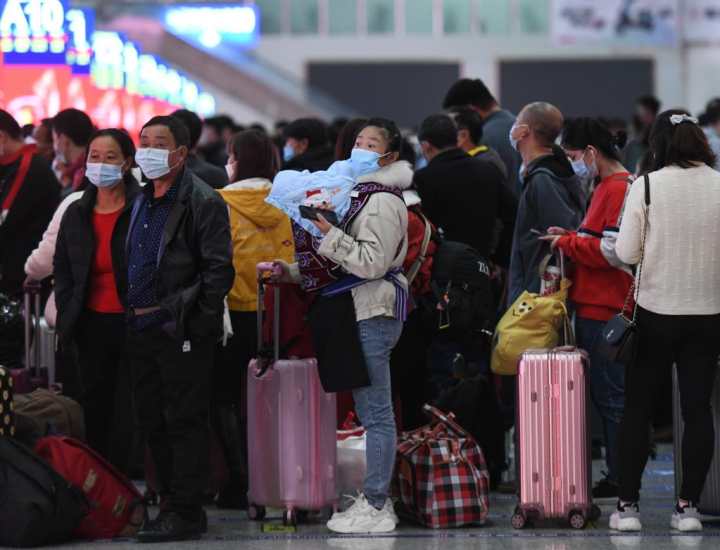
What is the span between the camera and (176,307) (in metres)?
6.25

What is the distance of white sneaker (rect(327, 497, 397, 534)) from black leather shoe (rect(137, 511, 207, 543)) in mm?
590

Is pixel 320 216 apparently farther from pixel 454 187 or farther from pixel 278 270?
pixel 454 187

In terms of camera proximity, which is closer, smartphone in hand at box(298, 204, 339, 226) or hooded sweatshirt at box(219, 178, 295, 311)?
smartphone in hand at box(298, 204, 339, 226)

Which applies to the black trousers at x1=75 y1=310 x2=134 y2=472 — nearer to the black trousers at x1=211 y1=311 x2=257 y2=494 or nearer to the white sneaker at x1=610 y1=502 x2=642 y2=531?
the black trousers at x1=211 y1=311 x2=257 y2=494

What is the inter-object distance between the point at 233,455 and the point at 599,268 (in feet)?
6.30

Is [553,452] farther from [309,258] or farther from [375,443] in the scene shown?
[309,258]

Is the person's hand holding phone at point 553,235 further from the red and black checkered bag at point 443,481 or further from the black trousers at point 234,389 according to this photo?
the black trousers at point 234,389

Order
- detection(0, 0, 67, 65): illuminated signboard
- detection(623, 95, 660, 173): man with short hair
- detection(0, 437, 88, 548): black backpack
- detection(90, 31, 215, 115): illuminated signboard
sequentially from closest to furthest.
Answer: detection(0, 437, 88, 548): black backpack, detection(0, 0, 67, 65): illuminated signboard, detection(623, 95, 660, 173): man with short hair, detection(90, 31, 215, 115): illuminated signboard

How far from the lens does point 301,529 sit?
6.66m

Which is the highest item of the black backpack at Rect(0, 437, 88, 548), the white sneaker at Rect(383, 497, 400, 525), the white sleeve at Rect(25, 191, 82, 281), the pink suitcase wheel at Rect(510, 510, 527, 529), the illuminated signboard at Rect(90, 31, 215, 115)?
the illuminated signboard at Rect(90, 31, 215, 115)

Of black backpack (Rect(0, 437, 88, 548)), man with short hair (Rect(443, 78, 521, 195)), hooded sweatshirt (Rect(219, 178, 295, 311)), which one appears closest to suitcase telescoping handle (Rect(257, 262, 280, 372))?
hooded sweatshirt (Rect(219, 178, 295, 311))

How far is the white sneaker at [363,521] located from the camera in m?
6.46

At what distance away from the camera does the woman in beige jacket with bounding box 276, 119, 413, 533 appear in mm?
6379

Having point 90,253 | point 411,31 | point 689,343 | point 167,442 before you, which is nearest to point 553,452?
point 689,343
